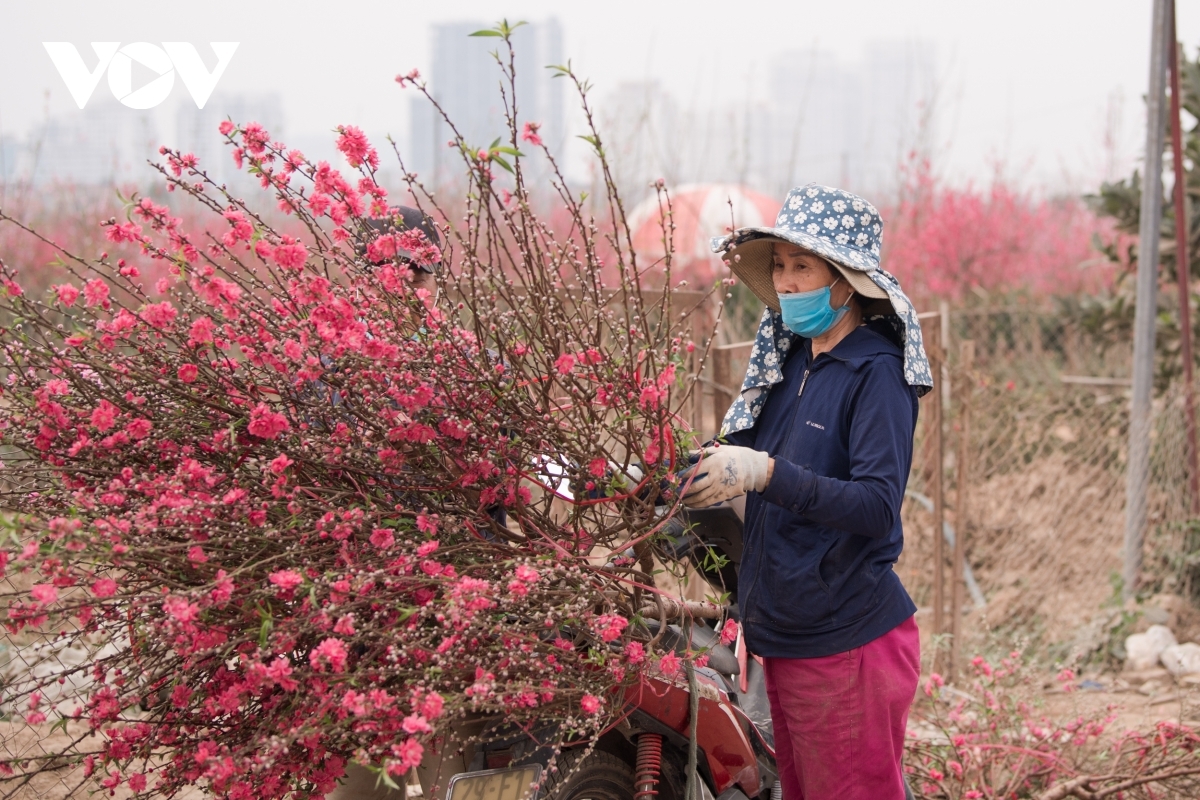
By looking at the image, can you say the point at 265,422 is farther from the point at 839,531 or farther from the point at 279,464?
the point at 839,531

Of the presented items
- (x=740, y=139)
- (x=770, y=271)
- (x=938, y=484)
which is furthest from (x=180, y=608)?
(x=740, y=139)

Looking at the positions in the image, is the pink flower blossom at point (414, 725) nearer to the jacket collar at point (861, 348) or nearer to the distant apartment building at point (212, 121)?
the jacket collar at point (861, 348)

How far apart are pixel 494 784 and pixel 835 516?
0.92 meters

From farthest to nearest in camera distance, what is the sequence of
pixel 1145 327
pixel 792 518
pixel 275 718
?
pixel 1145 327
pixel 792 518
pixel 275 718

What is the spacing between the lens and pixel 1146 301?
6.07 m

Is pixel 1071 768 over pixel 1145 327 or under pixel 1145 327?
under

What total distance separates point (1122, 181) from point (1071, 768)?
503cm

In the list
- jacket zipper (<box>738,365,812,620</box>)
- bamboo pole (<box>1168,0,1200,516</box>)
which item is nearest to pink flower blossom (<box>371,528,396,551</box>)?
jacket zipper (<box>738,365,812,620</box>)

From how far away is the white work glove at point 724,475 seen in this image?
222cm

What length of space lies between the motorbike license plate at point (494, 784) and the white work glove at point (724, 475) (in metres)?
0.68

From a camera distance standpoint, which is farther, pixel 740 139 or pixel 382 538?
pixel 740 139

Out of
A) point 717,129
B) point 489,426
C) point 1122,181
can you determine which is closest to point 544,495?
point 489,426

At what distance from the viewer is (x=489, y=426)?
2.14 meters

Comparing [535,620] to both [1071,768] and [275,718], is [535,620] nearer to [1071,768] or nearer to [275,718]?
[275,718]
